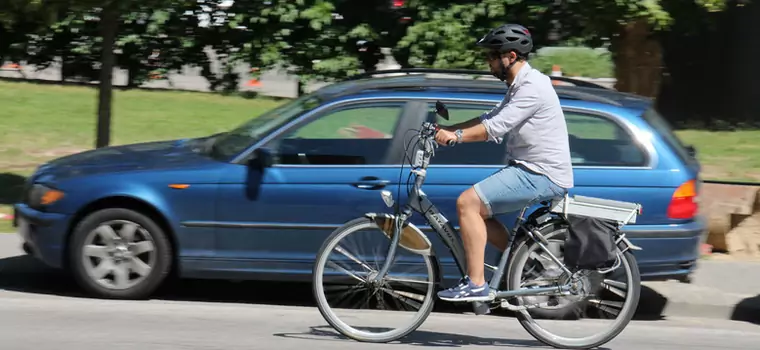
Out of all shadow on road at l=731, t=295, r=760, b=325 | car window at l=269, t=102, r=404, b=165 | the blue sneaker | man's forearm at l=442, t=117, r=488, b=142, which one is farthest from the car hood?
shadow on road at l=731, t=295, r=760, b=325

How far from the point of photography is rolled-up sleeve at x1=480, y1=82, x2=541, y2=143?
536cm

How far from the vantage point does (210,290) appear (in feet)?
24.8

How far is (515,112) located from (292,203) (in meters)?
1.79

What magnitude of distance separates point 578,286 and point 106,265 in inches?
116

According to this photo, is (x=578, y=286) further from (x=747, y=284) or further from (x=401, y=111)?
(x=747, y=284)

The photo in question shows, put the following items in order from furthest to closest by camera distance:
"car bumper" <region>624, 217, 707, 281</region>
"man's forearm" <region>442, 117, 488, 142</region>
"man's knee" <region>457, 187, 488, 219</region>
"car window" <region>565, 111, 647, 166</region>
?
"car window" <region>565, 111, 647, 166</region>
"car bumper" <region>624, 217, 707, 281</region>
"man's knee" <region>457, 187, 488, 219</region>
"man's forearm" <region>442, 117, 488, 142</region>

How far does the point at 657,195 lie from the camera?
6535 mm

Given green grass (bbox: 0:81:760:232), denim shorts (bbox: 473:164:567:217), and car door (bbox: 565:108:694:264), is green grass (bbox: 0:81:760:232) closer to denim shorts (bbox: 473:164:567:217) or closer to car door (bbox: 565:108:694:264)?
car door (bbox: 565:108:694:264)

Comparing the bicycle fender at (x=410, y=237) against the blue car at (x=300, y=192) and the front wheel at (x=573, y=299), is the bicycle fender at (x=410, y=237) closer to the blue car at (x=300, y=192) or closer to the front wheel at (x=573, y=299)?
the front wheel at (x=573, y=299)

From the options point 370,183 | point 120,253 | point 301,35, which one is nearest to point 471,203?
point 370,183

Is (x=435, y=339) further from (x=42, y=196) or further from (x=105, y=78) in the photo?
(x=105, y=78)

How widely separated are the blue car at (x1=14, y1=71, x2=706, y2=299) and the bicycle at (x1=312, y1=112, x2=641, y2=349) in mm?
790

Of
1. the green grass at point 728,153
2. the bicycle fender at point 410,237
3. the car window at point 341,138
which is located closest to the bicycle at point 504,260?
the bicycle fender at point 410,237

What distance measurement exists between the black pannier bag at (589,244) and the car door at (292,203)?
135 centimetres
